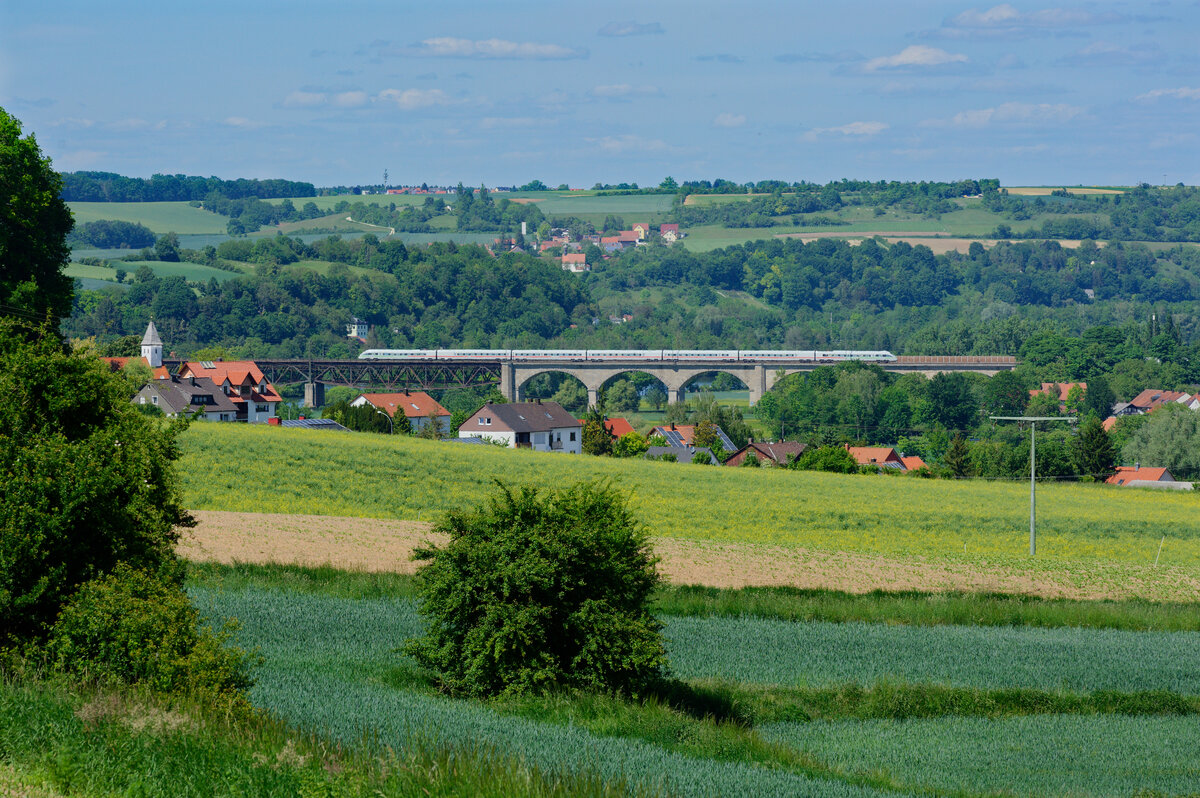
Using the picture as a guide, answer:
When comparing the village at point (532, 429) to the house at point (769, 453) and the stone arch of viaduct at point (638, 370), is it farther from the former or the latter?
the stone arch of viaduct at point (638, 370)

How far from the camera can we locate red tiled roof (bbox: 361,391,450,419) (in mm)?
107062

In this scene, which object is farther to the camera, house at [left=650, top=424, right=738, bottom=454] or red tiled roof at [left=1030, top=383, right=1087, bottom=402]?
red tiled roof at [left=1030, top=383, right=1087, bottom=402]

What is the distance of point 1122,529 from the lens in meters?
47.2

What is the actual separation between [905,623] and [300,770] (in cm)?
1798

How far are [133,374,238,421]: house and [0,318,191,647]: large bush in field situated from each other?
5941 cm

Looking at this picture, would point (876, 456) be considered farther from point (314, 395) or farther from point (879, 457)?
point (314, 395)

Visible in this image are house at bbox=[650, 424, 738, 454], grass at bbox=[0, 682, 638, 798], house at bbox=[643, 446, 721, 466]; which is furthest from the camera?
house at bbox=[650, 424, 738, 454]

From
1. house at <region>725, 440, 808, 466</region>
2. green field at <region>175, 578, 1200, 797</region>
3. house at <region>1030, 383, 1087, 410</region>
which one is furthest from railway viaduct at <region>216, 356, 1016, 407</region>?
green field at <region>175, 578, 1200, 797</region>

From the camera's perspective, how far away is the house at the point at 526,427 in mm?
84625

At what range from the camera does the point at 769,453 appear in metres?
86.0

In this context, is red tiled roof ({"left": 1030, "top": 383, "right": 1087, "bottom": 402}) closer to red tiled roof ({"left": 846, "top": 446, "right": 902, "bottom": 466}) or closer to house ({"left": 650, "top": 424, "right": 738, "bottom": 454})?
red tiled roof ({"left": 846, "top": 446, "right": 902, "bottom": 466})

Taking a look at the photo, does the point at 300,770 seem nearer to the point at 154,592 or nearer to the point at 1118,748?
the point at 154,592

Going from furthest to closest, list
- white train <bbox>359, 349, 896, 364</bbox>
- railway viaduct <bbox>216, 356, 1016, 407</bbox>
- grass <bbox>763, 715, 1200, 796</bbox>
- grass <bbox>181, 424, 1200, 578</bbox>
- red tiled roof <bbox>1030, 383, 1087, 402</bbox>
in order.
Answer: red tiled roof <bbox>1030, 383, 1087, 402</bbox> → white train <bbox>359, 349, 896, 364</bbox> → railway viaduct <bbox>216, 356, 1016, 407</bbox> → grass <bbox>181, 424, 1200, 578</bbox> → grass <bbox>763, 715, 1200, 796</bbox>

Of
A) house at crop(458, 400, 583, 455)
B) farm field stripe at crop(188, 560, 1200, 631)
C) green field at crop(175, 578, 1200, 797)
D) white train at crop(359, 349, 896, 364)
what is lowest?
house at crop(458, 400, 583, 455)
